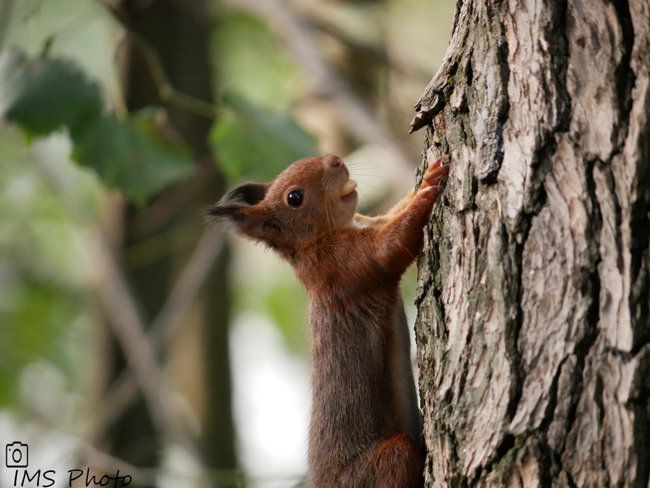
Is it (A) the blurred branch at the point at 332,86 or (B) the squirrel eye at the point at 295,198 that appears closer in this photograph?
(B) the squirrel eye at the point at 295,198

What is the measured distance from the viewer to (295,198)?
10.9 ft

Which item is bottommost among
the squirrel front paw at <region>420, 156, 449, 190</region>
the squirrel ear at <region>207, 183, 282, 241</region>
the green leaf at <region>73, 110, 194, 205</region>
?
the squirrel front paw at <region>420, 156, 449, 190</region>

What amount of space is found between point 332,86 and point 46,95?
155 centimetres

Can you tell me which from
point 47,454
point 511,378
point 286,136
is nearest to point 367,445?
point 511,378

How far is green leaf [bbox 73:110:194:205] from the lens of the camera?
3.70 m

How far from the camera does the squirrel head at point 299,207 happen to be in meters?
3.20

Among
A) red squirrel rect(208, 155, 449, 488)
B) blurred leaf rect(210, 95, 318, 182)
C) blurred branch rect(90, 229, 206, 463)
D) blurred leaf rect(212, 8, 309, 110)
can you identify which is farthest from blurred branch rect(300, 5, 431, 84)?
blurred leaf rect(212, 8, 309, 110)

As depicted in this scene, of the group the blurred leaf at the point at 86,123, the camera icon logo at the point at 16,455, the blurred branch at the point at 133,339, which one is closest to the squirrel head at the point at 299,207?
the blurred leaf at the point at 86,123

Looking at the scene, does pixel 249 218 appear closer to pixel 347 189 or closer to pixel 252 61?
pixel 347 189

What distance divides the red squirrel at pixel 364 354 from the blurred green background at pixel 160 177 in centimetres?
70

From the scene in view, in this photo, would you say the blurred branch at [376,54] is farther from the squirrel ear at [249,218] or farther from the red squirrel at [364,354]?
the red squirrel at [364,354]

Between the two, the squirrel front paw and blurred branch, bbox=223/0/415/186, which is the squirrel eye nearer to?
blurred branch, bbox=223/0/415/186

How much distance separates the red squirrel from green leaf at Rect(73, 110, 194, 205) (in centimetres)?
109

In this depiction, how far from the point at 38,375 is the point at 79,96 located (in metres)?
5.66
